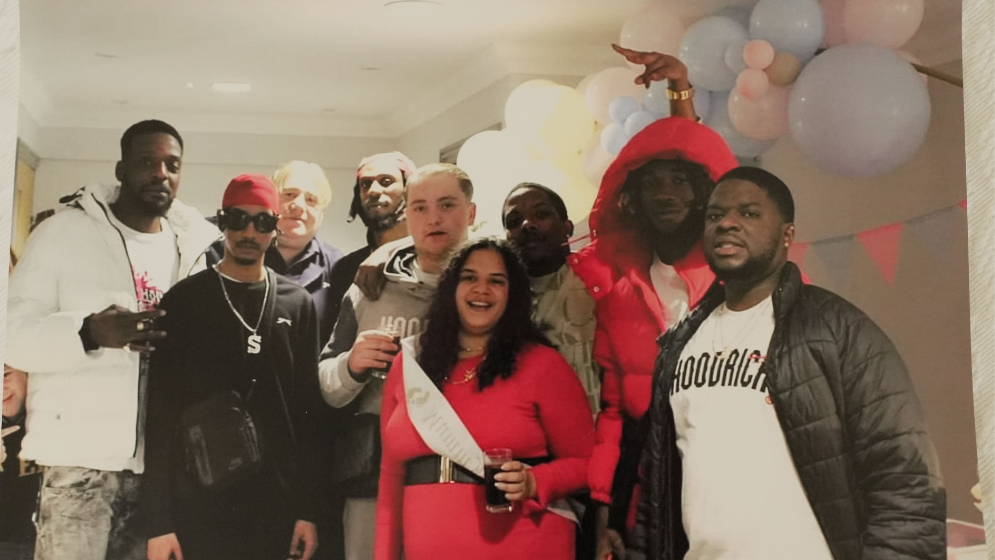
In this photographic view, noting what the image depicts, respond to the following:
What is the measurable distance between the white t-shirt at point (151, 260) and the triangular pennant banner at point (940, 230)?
1981mm

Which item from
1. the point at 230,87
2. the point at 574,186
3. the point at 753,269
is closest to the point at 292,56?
the point at 230,87

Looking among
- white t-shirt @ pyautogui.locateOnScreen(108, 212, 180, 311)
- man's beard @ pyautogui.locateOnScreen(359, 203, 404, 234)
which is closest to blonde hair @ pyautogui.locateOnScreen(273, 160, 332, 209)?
man's beard @ pyautogui.locateOnScreen(359, 203, 404, 234)

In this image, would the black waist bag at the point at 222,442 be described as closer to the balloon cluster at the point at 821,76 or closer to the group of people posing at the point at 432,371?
the group of people posing at the point at 432,371

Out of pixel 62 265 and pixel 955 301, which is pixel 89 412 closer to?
pixel 62 265

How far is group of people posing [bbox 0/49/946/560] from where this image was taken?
2.68 meters

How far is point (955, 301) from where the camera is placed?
2.64 meters

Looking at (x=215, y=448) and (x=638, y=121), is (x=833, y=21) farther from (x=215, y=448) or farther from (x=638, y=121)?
(x=215, y=448)

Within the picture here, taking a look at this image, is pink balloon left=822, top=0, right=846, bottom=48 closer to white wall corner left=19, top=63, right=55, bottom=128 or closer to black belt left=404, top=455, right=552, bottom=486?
black belt left=404, top=455, right=552, bottom=486

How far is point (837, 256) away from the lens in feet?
8.95

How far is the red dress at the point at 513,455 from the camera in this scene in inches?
107

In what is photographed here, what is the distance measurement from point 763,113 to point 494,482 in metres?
1.13

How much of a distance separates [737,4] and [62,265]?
190cm

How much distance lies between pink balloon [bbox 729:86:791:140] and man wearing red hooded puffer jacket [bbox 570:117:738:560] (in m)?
0.16

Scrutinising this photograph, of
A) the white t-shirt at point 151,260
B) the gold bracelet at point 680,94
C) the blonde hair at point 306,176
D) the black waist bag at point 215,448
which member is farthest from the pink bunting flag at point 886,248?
the white t-shirt at point 151,260
